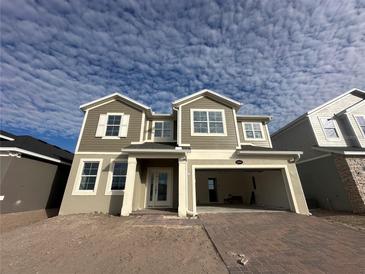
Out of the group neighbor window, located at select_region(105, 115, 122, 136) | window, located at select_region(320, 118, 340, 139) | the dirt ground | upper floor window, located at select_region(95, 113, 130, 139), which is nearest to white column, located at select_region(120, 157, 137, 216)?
the dirt ground

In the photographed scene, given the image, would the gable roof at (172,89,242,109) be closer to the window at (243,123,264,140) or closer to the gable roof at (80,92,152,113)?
the gable roof at (80,92,152,113)

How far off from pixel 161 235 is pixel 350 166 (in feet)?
39.2

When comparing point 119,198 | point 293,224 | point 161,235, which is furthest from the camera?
point 119,198

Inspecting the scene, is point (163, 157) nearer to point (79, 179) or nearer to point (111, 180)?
point (111, 180)

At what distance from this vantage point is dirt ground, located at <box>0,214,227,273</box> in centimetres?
380

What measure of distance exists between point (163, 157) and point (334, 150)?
35.4 feet

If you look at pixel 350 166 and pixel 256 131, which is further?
pixel 256 131

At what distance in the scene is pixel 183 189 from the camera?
866 centimetres

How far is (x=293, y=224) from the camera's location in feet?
22.9

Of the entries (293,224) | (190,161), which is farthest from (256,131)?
(293,224)

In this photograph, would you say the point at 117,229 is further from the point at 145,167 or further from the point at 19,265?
the point at 145,167

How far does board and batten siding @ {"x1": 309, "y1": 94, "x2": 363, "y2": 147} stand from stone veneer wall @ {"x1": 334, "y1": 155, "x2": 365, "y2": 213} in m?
2.04

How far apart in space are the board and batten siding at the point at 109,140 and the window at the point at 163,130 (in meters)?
1.48

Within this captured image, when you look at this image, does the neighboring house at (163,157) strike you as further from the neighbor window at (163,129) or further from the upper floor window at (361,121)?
the upper floor window at (361,121)
